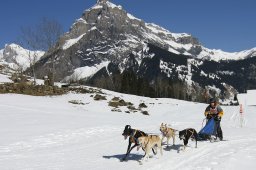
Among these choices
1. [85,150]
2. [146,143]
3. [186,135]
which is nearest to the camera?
[146,143]

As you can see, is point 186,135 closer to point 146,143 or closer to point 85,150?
point 146,143

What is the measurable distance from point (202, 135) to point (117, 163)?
6.25m

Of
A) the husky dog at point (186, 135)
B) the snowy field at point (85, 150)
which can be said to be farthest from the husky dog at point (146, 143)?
the husky dog at point (186, 135)

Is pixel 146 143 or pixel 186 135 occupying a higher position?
pixel 186 135

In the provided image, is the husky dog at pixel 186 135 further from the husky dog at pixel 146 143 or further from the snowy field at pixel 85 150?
the husky dog at pixel 146 143

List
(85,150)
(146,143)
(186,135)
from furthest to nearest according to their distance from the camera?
(85,150) < (186,135) < (146,143)

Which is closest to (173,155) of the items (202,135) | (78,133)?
(202,135)

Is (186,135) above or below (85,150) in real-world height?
above

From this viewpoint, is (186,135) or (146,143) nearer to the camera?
(146,143)

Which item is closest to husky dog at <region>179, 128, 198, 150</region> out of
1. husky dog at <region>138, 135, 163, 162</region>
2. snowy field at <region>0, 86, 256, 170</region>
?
snowy field at <region>0, 86, 256, 170</region>

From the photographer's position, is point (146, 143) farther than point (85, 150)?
No

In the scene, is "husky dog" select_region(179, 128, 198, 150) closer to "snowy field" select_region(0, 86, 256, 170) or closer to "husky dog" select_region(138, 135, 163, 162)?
"snowy field" select_region(0, 86, 256, 170)

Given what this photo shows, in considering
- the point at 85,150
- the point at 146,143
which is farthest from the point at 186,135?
the point at 85,150

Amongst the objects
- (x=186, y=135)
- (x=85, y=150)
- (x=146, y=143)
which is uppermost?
(x=186, y=135)
